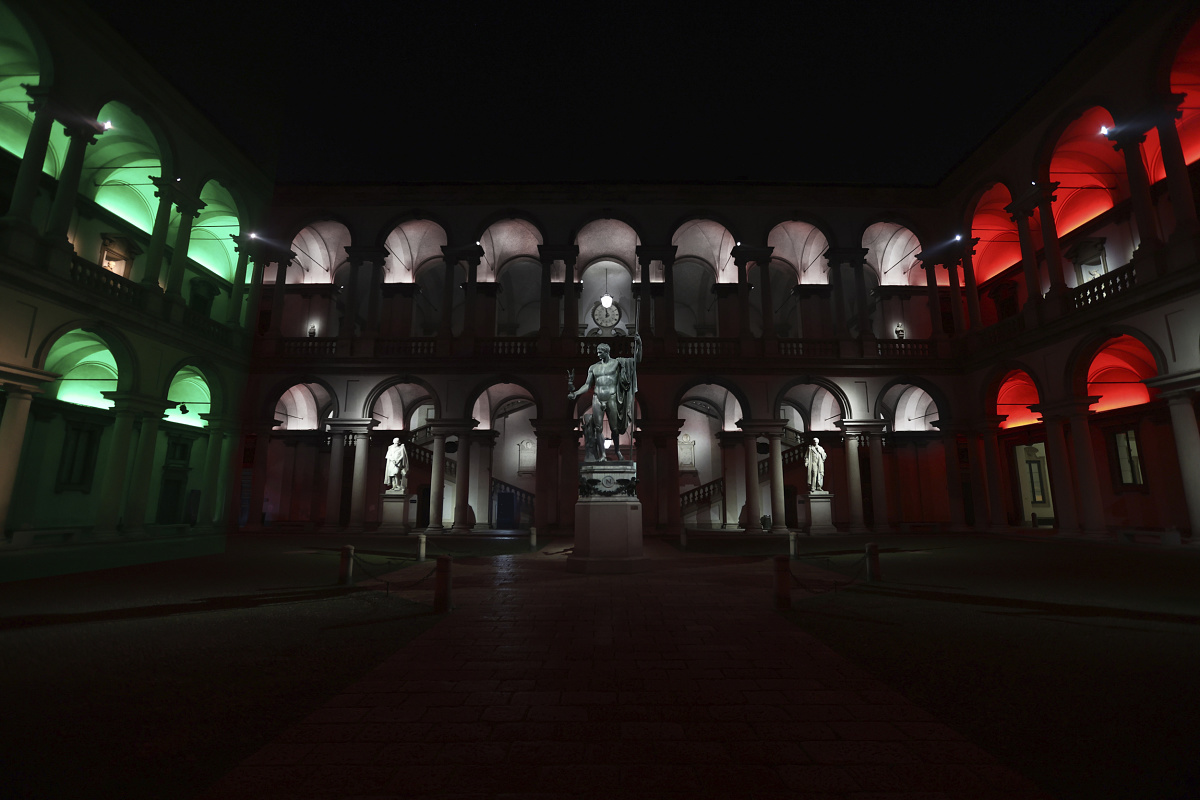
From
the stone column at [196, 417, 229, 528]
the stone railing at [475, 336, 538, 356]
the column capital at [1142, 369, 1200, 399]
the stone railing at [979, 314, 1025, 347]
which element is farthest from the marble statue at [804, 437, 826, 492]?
the stone column at [196, 417, 229, 528]

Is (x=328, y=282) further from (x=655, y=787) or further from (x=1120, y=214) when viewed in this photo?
(x=1120, y=214)

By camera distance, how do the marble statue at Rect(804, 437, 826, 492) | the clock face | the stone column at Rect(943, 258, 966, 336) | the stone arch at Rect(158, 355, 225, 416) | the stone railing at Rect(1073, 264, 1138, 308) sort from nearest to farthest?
the stone railing at Rect(1073, 264, 1138, 308) → the stone arch at Rect(158, 355, 225, 416) → the marble statue at Rect(804, 437, 826, 492) → the stone column at Rect(943, 258, 966, 336) → the clock face

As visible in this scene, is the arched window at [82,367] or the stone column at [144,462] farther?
the stone column at [144,462]

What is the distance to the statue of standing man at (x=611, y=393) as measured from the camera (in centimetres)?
1078

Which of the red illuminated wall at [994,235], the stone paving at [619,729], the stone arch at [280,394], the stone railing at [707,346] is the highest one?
the red illuminated wall at [994,235]

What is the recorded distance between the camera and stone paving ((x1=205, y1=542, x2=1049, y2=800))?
2510 millimetres

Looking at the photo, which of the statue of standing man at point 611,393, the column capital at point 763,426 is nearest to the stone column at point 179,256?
the statue of standing man at point 611,393

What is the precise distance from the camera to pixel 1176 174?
1282 cm

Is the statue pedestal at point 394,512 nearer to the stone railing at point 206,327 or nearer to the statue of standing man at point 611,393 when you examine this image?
the stone railing at point 206,327

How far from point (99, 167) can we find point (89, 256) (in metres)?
2.99

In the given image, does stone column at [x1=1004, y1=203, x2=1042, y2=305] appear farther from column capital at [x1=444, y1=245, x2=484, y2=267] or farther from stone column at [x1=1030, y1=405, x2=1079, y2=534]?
column capital at [x1=444, y1=245, x2=484, y2=267]

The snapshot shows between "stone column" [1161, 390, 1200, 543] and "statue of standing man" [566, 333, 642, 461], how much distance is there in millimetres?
12865

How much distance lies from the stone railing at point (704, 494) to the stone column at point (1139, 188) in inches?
593

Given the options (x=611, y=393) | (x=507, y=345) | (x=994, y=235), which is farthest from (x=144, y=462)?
(x=994, y=235)
